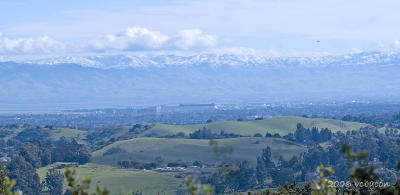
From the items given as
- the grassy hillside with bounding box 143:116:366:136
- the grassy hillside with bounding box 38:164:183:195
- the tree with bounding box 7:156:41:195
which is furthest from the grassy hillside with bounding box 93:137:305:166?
the grassy hillside with bounding box 143:116:366:136

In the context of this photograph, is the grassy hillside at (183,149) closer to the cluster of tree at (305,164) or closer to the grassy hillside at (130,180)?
the cluster of tree at (305,164)

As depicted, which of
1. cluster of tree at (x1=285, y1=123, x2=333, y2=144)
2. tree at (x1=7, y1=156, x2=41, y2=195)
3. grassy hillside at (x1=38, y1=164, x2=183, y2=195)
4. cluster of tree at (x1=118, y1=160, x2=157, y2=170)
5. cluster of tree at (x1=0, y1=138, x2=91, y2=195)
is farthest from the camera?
cluster of tree at (x1=285, y1=123, x2=333, y2=144)

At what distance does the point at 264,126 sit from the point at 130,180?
75130 mm

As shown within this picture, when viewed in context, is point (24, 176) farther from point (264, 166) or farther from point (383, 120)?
point (383, 120)

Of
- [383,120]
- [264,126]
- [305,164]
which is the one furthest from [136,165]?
[383,120]

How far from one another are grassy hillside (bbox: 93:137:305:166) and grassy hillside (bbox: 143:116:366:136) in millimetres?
25850

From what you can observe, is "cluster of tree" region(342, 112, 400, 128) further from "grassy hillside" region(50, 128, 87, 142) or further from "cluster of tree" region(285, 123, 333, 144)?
"grassy hillside" region(50, 128, 87, 142)

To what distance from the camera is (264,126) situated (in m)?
158

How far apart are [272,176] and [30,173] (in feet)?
105

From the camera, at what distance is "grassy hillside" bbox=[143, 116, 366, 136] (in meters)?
151

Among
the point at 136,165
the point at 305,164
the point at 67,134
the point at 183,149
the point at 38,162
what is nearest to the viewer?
the point at 305,164

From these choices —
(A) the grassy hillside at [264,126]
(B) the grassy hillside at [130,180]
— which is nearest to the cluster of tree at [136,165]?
(B) the grassy hillside at [130,180]

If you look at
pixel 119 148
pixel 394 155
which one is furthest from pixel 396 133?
pixel 119 148

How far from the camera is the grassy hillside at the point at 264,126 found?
15062 centimetres
